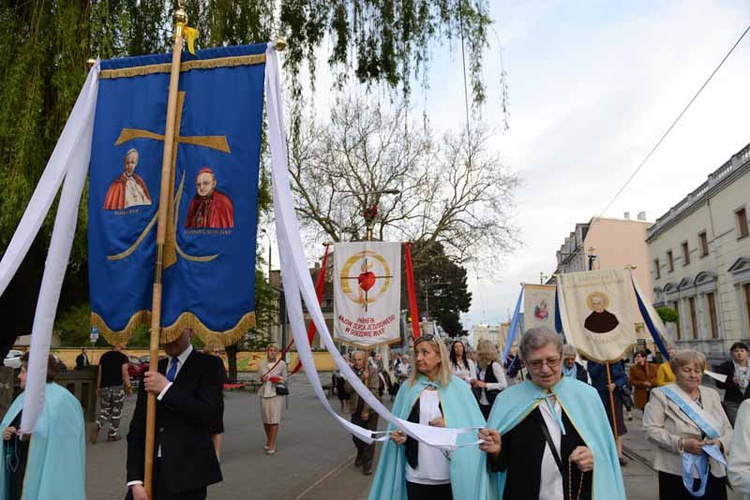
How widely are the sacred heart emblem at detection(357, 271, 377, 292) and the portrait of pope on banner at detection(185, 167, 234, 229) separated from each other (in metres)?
6.90

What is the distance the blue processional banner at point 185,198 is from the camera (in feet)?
11.7

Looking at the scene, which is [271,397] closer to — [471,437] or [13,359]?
[471,437]

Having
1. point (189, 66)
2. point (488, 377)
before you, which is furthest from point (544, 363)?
point (488, 377)

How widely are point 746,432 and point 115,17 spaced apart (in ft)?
22.3

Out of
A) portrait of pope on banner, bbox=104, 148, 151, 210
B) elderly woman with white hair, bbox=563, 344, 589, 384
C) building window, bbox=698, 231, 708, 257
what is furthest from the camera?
building window, bbox=698, 231, 708, 257

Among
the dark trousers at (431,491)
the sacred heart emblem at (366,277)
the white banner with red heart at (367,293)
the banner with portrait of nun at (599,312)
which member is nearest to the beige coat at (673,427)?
the dark trousers at (431,491)

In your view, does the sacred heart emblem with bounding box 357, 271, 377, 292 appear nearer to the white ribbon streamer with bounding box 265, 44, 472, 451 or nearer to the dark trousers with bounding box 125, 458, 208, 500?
the white ribbon streamer with bounding box 265, 44, 472, 451

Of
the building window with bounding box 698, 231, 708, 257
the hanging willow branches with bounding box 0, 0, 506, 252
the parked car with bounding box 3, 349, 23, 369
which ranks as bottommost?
the parked car with bounding box 3, 349, 23, 369

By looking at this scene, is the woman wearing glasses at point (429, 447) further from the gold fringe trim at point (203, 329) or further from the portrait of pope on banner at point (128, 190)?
the portrait of pope on banner at point (128, 190)

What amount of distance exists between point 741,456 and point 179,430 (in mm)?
3218

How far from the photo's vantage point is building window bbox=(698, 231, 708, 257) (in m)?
33.7

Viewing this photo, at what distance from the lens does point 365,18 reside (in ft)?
24.0

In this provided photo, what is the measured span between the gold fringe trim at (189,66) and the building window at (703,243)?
3525cm

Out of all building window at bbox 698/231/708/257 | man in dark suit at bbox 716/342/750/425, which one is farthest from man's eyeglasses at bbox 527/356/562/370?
building window at bbox 698/231/708/257
